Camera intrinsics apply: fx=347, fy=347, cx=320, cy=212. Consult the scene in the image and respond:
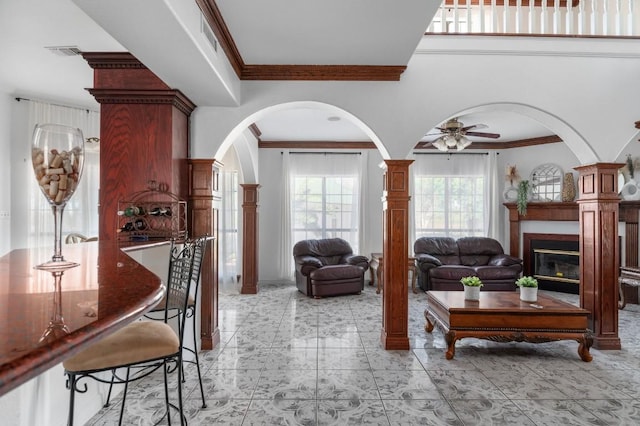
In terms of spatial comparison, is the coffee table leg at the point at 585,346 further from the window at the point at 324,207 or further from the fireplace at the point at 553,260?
the window at the point at 324,207

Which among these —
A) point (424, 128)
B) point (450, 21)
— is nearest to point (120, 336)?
point (424, 128)

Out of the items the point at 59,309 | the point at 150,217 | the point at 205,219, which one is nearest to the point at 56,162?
the point at 59,309

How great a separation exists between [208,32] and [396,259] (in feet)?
8.22

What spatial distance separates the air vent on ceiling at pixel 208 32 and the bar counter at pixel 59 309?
1.81 m

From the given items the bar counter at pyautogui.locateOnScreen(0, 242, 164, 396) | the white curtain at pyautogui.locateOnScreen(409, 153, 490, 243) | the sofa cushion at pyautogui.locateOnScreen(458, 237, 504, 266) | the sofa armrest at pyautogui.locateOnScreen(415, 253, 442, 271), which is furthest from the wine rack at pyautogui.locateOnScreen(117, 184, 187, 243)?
the sofa cushion at pyautogui.locateOnScreen(458, 237, 504, 266)

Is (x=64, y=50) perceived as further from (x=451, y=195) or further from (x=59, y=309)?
(x=451, y=195)

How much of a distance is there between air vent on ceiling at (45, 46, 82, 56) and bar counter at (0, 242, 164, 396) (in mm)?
2731

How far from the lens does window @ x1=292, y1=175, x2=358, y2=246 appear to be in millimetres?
6836

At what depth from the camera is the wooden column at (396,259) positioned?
3.41 metres

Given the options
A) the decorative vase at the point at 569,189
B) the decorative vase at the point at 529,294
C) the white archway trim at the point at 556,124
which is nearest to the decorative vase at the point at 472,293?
the decorative vase at the point at 529,294

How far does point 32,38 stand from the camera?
3023 mm

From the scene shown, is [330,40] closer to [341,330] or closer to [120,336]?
[120,336]

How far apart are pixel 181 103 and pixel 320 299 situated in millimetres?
3644

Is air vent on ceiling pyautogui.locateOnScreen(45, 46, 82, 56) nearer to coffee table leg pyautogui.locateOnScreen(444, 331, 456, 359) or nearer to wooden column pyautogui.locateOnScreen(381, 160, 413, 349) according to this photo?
wooden column pyautogui.locateOnScreen(381, 160, 413, 349)
